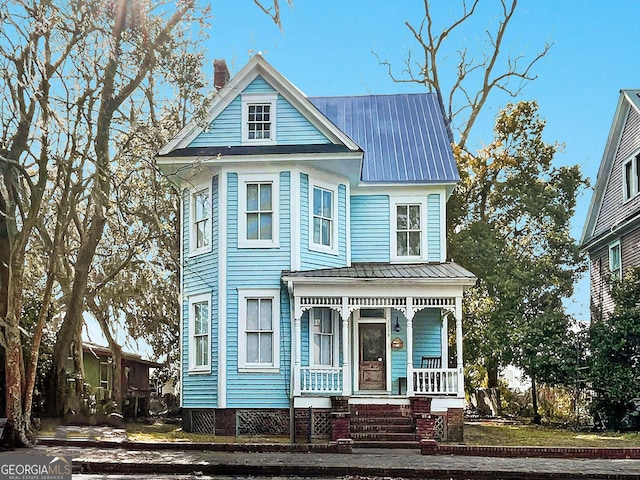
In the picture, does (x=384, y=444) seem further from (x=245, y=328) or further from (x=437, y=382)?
(x=245, y=328)

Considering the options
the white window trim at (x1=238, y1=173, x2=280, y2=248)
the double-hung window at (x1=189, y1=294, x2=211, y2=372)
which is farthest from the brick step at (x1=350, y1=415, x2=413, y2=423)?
the white window trim at (x1=238, y1=173, x2=280, y2=248)

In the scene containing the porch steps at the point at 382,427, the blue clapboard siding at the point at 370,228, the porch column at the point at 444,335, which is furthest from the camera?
the blue clapboard siding at the point at 370,228

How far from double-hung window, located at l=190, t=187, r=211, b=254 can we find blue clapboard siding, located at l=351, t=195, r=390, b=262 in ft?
13.2

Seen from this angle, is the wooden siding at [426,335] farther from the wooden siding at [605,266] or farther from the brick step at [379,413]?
the wooden siding at [605,266]

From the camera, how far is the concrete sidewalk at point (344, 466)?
1419 centimetres

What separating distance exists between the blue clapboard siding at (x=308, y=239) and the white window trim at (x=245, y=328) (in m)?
1.04

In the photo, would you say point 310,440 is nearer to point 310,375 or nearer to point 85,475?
point 310,375

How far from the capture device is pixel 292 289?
20797mm

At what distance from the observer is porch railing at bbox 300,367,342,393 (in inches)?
821

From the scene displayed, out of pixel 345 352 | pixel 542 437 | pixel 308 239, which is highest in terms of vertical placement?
pixel 308 239

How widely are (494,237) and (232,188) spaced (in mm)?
11362

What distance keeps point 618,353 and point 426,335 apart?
19.2 feet

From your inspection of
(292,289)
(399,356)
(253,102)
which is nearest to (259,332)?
(292,289)

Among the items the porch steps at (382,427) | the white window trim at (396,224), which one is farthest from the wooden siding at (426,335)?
the porch steps at (382,427)
